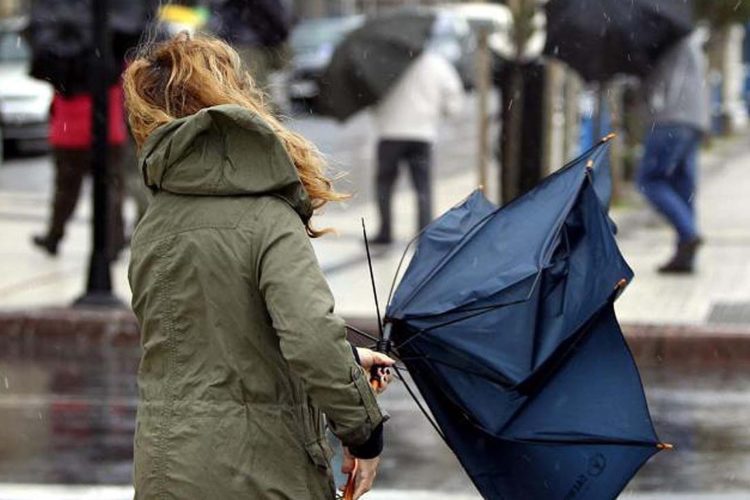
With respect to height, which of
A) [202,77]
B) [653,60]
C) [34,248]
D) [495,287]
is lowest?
[34,248]

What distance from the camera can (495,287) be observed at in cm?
384

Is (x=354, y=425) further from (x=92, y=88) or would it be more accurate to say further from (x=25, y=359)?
(x=92, y=88)

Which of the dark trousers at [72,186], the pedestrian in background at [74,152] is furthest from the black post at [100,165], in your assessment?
the dark trousers at [72,186]

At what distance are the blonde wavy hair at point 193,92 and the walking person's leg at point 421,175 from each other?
10245 millimetres

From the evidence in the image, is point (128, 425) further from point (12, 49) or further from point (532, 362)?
point (12, 49)

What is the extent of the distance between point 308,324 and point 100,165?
7899mm

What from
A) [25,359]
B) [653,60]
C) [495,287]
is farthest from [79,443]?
[653,60]

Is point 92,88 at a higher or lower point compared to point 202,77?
lower

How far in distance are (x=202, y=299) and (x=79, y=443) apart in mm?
4578

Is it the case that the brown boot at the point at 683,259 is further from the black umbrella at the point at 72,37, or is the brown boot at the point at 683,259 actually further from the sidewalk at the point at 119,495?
the sidewalk at the point at 119,495

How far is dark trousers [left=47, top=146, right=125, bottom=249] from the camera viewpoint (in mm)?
12930

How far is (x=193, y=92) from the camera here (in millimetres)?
3543

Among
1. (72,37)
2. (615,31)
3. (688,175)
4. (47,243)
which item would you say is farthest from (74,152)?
(688,175)

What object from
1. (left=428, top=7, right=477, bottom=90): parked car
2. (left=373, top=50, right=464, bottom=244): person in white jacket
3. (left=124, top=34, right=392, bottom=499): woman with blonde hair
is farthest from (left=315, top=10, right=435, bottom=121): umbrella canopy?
(left=428, top=7, right=477, bottom=90): parked car
